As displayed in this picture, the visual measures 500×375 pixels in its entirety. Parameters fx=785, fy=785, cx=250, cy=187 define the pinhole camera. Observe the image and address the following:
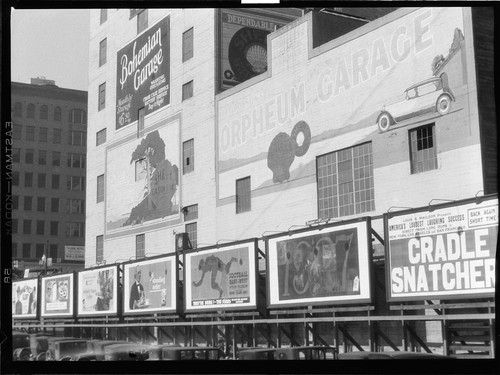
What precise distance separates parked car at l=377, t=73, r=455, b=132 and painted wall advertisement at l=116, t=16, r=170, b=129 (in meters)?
5.32

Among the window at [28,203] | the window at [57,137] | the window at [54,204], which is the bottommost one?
the window at [28,203]

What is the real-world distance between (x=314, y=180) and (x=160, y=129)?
12.6 feet

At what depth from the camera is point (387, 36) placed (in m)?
16.7

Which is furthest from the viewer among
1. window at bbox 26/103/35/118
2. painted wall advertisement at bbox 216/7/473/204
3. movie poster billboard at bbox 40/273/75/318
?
movie poster billboard at bbox 40/273/75/318

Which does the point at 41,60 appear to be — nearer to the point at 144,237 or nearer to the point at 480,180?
the point at 144,237

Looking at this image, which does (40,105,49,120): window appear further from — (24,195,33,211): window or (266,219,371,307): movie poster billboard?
(266,219,371,307): movie poster billboard

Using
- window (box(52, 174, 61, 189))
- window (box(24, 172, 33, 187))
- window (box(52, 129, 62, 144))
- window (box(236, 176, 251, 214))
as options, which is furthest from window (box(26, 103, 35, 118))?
window (box(236, 176, 251, 214))

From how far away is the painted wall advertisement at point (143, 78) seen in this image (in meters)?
18.7

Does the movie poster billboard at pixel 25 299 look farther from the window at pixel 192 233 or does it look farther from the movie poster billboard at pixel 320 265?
the movie poster billboard at pixel 320 265

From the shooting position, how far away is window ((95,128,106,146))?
18.3 m

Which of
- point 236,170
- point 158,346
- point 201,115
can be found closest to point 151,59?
point 201,115

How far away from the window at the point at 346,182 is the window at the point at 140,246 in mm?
4275

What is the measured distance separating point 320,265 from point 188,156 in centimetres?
493

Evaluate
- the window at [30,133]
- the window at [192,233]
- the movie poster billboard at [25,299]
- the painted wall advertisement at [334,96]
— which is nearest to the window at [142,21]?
the painted wall advertisement at [334,96]
